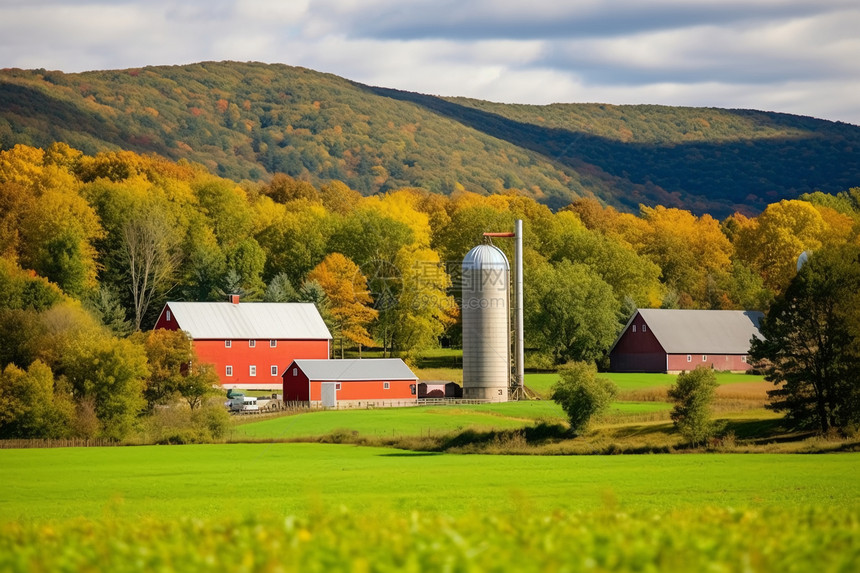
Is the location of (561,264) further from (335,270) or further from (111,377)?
(111,377)

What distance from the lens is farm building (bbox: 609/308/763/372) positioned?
291ft

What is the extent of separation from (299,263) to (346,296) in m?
11.3

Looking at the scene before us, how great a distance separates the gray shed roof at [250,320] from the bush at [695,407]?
1542 inches

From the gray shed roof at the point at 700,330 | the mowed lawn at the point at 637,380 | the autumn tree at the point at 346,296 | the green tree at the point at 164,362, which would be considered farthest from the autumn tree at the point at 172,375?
the gray shed roof at the point at 700,330

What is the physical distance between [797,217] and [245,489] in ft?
296

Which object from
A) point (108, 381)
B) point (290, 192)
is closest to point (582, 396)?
point (108, 381)

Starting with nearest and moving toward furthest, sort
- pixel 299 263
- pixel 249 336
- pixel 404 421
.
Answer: pixel 404 421, pixel 249 336, pixel 299 263

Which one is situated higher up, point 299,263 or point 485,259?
point 299,263

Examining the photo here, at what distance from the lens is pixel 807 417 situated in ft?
155

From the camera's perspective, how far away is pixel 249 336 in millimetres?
78125

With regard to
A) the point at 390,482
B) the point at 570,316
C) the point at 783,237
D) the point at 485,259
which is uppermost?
the point at 783,237

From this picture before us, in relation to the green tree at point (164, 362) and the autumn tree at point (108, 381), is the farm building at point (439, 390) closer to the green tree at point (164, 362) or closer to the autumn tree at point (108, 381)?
the green tree at point (164, 362)

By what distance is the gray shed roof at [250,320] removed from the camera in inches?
3041

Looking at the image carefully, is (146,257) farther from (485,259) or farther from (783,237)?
(783,237)
